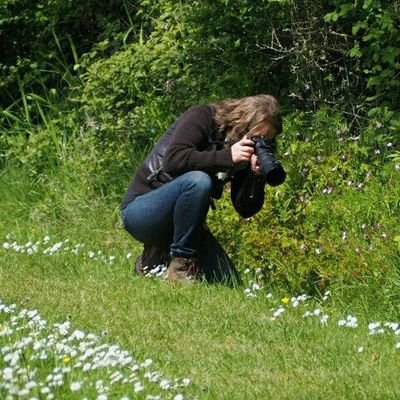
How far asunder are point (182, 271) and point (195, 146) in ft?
2.51

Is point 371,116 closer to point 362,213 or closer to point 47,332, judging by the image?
point 362,213

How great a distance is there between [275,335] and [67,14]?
5815 millimetres

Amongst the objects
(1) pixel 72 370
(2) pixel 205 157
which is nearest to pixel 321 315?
(2) pixel 205 157

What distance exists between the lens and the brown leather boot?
6.12 meters

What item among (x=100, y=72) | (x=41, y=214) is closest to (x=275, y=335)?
(x=41, y=214)

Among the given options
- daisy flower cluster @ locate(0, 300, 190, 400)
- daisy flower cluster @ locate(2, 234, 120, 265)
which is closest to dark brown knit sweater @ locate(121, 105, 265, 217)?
daisy flower cluster @ locate(2, 234, 120, 265)

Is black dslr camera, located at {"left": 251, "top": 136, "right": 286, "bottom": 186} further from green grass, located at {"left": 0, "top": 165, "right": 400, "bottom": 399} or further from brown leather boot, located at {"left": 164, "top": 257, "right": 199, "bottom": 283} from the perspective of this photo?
brown leather boot, located at {"left": 164, "top": 257, "right": 199, "bottom": 283}

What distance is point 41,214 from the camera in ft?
27.2

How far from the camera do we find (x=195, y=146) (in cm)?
587

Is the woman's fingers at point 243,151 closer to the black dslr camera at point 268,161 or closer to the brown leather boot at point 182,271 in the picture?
the black dslr camera at point 268,161

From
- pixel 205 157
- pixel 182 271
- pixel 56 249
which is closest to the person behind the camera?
pixel 205 157

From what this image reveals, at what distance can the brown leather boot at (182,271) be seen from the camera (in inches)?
241

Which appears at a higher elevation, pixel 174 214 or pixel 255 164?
pixel 255 164

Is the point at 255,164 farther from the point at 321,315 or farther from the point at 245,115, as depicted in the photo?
the point at 321,315
